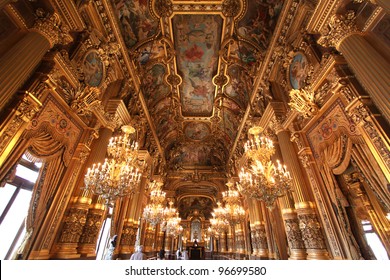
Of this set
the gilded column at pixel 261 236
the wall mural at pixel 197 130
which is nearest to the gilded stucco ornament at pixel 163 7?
the wall mural at pixel 197 130

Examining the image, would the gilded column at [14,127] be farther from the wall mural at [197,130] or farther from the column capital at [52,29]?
the wall mural at [197,130]

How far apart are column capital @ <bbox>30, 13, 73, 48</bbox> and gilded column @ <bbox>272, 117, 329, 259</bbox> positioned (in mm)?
7623

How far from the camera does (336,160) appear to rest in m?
4.51

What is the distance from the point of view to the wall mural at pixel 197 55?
806 cm

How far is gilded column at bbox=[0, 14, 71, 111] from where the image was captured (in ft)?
10.2

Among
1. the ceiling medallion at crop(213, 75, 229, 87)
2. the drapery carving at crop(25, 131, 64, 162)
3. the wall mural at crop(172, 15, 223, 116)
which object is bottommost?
the drapery carving at crop(25, 131, 64, 162)

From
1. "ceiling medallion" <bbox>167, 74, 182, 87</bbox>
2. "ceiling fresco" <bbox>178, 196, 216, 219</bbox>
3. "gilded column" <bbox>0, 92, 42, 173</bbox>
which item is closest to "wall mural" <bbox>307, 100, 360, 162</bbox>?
"gilded column" <bbox>0, 92, 42, 173</bbox>

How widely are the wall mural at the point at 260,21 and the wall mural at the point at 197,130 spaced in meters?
8.12

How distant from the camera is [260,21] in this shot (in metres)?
7.43

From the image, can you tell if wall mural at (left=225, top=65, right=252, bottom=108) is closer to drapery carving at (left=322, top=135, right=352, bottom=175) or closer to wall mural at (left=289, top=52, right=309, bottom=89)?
wall mural at (left=289, top=52, right=309, bottom=89)

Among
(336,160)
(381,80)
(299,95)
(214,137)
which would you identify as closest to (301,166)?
(336,160)

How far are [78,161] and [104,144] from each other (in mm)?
1148

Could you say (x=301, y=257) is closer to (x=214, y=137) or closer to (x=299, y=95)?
(x=299, y=95)

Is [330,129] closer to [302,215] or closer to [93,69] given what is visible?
[302,215]
